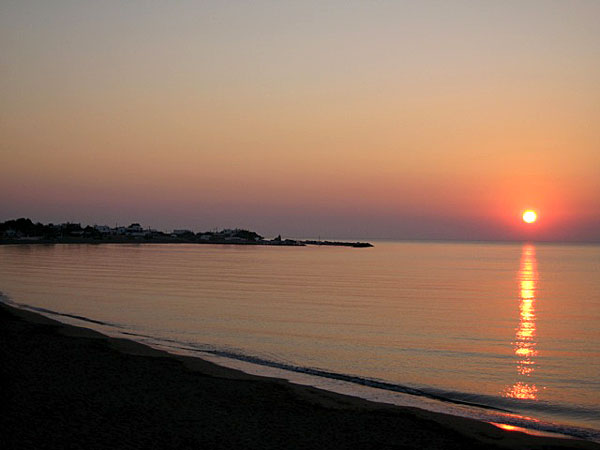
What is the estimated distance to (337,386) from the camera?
15.1 meters

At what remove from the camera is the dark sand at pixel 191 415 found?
9.68 metres

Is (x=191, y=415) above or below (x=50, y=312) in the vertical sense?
above

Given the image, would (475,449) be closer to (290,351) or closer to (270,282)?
(290,351)

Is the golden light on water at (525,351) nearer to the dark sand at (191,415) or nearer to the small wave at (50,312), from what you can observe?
the dark sand at (191,415)

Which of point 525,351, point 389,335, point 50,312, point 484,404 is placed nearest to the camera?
point 484,404

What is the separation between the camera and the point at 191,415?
11.2m

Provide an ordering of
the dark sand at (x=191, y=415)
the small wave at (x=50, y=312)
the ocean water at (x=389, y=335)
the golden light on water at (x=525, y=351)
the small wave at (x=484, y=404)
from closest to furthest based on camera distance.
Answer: the dark sand at (x=191, y=415)
the small wave at (x=484, y=404)
the ocean water at (x=389, y=335)
the golden light on water at (x=525, y=351)
the small wave at (x=50, y=312)

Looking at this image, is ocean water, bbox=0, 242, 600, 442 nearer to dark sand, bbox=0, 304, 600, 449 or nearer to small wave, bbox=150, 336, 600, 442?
small wave, bbox=150, 336, 600, 442

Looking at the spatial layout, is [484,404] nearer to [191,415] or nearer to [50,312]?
[191,415]

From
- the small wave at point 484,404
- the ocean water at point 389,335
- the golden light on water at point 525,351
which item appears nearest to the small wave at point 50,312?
the ocean water at point 389,335

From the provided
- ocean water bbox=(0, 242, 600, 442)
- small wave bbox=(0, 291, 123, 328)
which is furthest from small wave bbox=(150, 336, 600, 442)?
small wave bbox=(0, 291, 123, 328)

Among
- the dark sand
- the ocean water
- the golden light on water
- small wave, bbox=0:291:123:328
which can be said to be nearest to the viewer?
the dark sand

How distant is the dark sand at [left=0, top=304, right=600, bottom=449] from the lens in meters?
9.68

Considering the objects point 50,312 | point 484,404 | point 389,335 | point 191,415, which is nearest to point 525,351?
point 389,335
